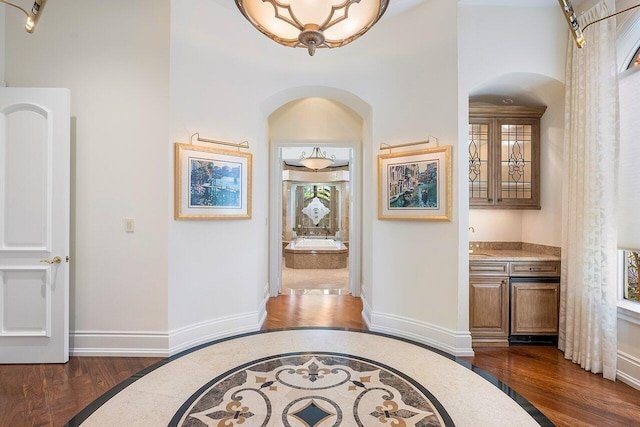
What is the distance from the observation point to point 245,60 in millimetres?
3371

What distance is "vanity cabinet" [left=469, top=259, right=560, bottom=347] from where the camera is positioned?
3.15 m

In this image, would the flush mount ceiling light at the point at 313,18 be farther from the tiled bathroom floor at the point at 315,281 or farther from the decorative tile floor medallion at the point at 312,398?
the tiled bathroom floor at the point at 315,281

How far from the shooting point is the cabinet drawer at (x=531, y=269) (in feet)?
10.3

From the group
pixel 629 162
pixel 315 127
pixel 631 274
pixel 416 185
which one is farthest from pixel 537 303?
pixel 315 127

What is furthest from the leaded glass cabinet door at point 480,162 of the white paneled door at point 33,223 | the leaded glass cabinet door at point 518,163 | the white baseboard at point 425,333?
the white paneled door at point 33,223

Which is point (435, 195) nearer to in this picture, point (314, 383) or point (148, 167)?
point (314, 383)

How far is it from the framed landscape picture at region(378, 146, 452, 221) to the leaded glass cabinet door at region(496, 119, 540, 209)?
2.92 ft

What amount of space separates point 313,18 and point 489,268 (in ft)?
9.43

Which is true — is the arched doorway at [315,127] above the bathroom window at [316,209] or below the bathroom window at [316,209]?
above

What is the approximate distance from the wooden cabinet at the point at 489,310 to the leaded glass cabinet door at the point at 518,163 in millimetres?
957

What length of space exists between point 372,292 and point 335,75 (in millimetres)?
2590

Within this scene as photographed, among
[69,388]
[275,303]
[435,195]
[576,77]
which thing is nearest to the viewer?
[69,388]

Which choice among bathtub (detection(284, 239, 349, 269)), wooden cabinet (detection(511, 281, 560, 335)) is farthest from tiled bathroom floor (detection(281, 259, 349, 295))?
wooden cabinet (detection(511, 281, 560, 335))

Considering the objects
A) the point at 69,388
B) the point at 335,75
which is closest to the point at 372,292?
the point at 335,75
